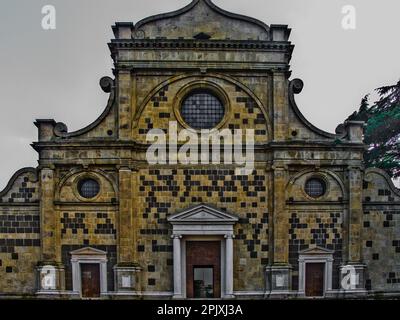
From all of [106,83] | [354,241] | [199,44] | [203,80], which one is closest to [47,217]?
[106,83]

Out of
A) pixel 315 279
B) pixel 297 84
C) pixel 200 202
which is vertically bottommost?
pixel 315 279

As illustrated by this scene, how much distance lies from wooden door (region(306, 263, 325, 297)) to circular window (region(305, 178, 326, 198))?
307 centimetres

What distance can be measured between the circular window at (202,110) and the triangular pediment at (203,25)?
2.69m

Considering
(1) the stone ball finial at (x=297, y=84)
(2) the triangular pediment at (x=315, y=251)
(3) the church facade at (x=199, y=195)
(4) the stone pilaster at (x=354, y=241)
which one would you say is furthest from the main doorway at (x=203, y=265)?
(1) the stone ball finial at (x=297, y=84)

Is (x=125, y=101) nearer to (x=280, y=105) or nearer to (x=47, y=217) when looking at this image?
(x=47, y=217)

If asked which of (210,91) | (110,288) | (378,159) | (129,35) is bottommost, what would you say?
(110,288)

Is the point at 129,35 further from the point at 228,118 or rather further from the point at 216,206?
the point at 216,206

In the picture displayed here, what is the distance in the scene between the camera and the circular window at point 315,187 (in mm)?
18938

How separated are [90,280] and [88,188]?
3.97 meters

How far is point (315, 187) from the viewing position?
1900 centimetres

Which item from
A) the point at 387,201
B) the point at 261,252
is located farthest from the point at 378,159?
the point at 261,252

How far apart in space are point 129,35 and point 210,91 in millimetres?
4380

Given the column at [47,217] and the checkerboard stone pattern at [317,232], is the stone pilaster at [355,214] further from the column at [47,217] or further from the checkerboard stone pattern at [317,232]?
the column at [47,217]
